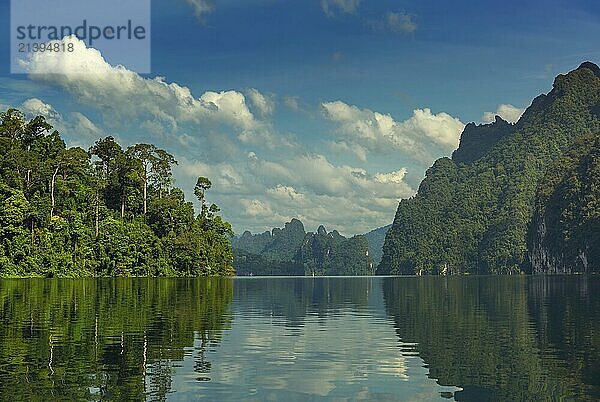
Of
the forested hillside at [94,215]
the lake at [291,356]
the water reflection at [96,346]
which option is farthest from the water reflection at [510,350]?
the forested hillside at [94,215]

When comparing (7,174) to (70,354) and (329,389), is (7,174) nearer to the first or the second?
(70,354)

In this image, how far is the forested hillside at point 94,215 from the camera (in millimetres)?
113312

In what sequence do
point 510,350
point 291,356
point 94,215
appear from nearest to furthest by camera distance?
point 291,356 → point 510,350 → point 94,215

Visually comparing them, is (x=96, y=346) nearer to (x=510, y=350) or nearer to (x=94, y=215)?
(x=510, y=350)

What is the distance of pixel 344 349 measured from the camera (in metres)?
30.0

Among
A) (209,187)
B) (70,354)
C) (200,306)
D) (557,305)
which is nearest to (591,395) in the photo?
(70,354)

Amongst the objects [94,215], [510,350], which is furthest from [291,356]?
[94,215]

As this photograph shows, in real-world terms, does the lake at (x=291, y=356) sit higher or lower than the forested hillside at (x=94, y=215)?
lower

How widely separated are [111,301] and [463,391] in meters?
38.3

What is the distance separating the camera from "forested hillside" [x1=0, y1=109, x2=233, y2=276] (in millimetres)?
113312

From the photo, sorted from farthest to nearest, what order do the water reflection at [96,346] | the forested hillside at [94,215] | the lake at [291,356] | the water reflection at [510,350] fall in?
1. the forested hillside at [94,215]
2. the water reflection at [510,350]
3. the lake at [291,356]
4. the water reflection at [96,346]

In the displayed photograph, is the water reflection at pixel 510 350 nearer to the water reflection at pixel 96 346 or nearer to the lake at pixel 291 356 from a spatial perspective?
the lake at pixel 291 356

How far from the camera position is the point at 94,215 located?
5251 inches

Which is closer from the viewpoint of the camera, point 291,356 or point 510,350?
point 291,356
